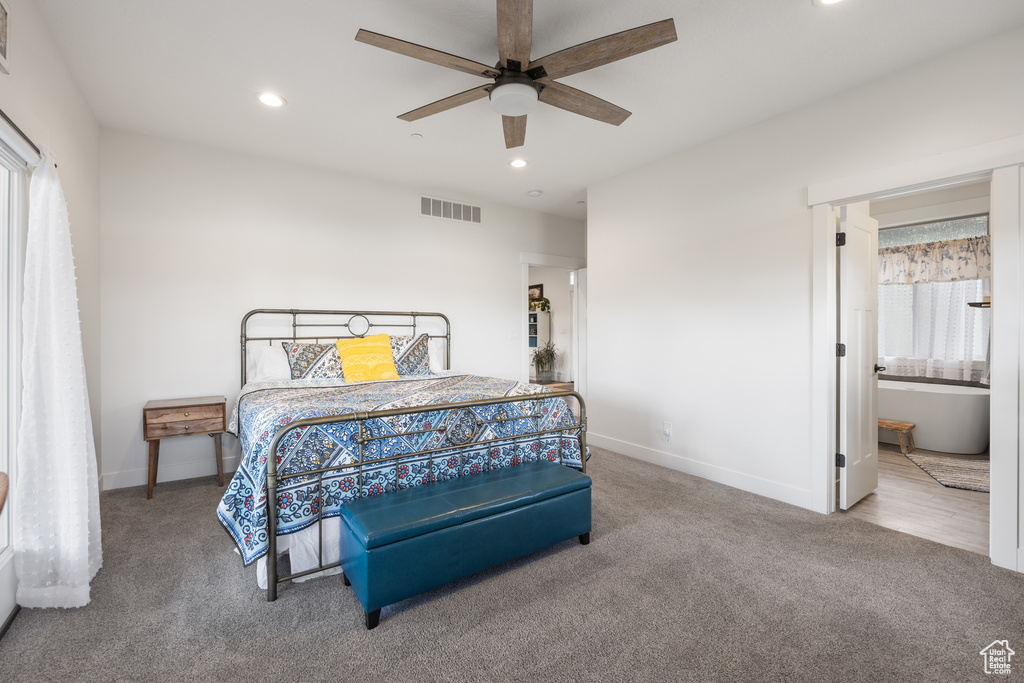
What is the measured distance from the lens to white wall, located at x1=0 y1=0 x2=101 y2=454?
1.90 metres

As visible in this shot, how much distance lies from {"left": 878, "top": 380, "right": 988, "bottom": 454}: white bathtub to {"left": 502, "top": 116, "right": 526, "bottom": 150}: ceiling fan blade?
4387 mm

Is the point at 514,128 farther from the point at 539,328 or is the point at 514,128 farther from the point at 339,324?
the point at 539,328

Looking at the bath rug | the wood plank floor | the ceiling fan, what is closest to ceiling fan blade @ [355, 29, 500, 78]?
the ceiling fan

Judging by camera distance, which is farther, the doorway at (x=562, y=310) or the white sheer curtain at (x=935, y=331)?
the doorway at (x=562, y=310)

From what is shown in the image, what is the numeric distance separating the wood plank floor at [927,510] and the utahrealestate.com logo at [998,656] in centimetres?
94

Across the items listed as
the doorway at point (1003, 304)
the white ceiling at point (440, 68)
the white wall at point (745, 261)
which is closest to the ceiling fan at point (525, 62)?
the white ceiling at point (440, 68)

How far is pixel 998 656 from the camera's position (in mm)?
1614

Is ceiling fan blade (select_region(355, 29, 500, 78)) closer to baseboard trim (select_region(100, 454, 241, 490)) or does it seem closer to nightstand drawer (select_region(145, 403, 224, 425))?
nightstand drawer (select_region(145, 403, 224, 425))

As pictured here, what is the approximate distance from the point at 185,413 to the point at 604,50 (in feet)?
11.3

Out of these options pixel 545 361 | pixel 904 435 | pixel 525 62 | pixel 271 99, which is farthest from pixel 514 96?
pixel 545 361

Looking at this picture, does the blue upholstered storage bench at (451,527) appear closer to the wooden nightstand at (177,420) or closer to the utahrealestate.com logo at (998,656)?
the utahrealestate.com logo at (998,656)

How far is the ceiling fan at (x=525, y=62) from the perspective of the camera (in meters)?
1.85

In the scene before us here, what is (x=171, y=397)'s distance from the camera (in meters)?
3.51

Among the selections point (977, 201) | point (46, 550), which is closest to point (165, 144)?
point (46, 550)
